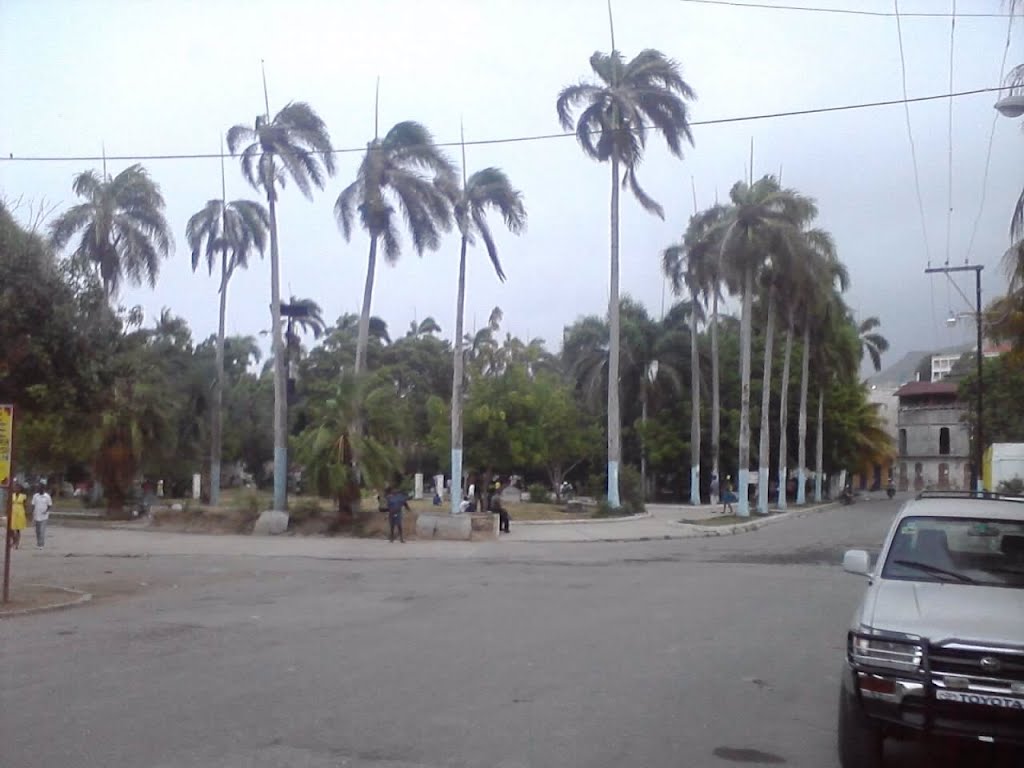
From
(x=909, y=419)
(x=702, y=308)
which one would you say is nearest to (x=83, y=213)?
(x=702, y=308)

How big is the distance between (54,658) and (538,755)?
250 inches

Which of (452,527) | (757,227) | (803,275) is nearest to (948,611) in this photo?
(452,527)

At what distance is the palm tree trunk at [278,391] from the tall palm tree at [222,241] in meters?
9.27

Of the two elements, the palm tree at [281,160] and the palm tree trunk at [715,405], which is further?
the palm tree trunk at [715,405]

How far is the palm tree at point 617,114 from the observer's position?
41281 millimetres

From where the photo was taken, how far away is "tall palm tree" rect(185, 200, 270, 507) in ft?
154

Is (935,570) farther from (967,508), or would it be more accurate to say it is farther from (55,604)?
(55,604)

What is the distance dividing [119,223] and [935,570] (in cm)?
3931

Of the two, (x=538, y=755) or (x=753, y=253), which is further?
(x=753, y=253)

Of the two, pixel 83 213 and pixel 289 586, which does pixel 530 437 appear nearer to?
pixel 83 213

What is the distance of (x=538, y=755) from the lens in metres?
7.35

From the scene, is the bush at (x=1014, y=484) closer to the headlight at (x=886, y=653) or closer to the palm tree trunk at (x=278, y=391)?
the palm tree trunk at (x=278, y=391)

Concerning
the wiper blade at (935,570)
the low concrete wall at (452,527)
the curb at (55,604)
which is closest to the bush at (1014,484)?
the low concrete wall at (452,527)

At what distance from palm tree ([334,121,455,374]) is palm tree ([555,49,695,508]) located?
7919 millimetres
